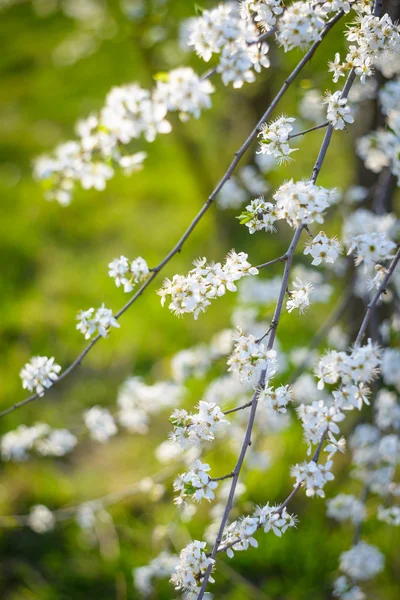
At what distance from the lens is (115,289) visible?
5.61 meters

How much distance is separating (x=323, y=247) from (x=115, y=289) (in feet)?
14.2

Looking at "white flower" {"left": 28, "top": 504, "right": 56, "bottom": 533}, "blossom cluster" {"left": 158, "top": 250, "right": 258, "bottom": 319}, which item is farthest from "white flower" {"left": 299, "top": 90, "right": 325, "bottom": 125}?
"white flower" {"left": 28, "top": 504, "right": 56, "bottom": 533}

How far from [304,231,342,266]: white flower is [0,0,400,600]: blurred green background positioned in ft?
3.37

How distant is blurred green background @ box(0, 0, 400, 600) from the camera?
2.89m

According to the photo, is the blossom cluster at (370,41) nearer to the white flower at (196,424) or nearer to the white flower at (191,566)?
the white flower at (196,424)

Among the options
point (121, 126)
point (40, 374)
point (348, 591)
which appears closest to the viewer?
point (40, 374)

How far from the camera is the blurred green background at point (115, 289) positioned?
2.89m

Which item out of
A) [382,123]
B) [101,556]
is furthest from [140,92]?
[101,556]

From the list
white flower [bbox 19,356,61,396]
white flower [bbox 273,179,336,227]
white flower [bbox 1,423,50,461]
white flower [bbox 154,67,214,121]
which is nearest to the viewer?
white flower [bbox 273,179,336,227]

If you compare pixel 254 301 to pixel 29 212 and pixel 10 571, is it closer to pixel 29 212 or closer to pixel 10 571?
pixel 10 571

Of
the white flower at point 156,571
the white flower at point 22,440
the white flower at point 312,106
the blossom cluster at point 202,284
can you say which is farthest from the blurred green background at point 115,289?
the blossom cluster at point 202,284

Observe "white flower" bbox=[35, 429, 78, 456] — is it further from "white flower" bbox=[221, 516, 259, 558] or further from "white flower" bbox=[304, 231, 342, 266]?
"white flower" bbox=[304, 231, 342, 266]

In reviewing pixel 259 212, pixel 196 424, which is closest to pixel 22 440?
pixel 196 424

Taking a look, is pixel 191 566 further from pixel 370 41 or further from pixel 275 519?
pixel 370 41
